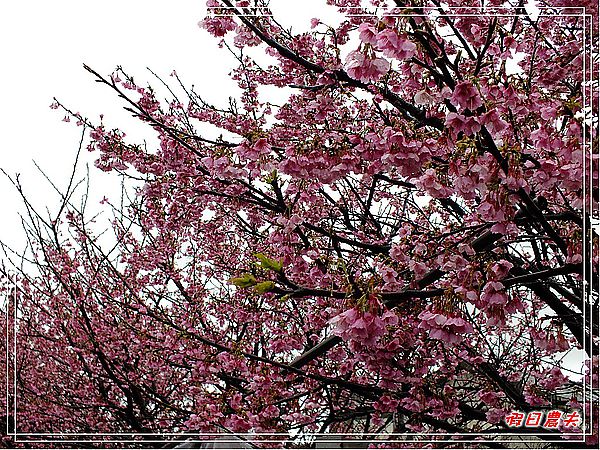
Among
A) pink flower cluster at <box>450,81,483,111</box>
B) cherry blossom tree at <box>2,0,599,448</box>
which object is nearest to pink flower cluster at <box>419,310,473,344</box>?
cherry blossom tree at <box>2,0,599,448</box>

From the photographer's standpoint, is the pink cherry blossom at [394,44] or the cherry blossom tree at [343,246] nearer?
the pink cherry blossom at [394,44]

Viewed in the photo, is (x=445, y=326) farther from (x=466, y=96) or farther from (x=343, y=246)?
(x=343, y=246)

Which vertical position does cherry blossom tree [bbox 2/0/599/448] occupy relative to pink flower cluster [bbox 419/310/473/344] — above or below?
above

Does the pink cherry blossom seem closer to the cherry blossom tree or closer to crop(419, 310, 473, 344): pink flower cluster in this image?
the cherry blossom tree

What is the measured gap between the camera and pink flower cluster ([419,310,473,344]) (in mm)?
790

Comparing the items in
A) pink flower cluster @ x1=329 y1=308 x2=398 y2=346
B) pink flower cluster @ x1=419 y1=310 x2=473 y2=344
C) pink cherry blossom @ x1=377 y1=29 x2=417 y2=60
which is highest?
pink cherry blossom @ x1=377 y1=29 x2=417 y2=60

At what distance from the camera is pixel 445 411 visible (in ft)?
3.70

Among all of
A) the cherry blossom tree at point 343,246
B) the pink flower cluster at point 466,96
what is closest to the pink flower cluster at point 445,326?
the cherry blossom tree at point 343,246

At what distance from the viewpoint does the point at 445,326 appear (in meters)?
0.81

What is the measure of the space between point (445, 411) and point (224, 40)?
0.73 meters

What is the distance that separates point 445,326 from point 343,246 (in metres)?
0.41

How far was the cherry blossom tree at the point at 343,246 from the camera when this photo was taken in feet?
2.68

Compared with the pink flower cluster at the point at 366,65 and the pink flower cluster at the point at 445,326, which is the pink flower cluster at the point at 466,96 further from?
the pink flower cluster at the point at 445,326

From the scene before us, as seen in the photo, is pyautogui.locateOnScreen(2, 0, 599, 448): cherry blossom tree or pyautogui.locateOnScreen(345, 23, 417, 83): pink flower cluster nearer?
pyautogui.locateOnScreen(345, 23, 417, 83): pink flower cluster
